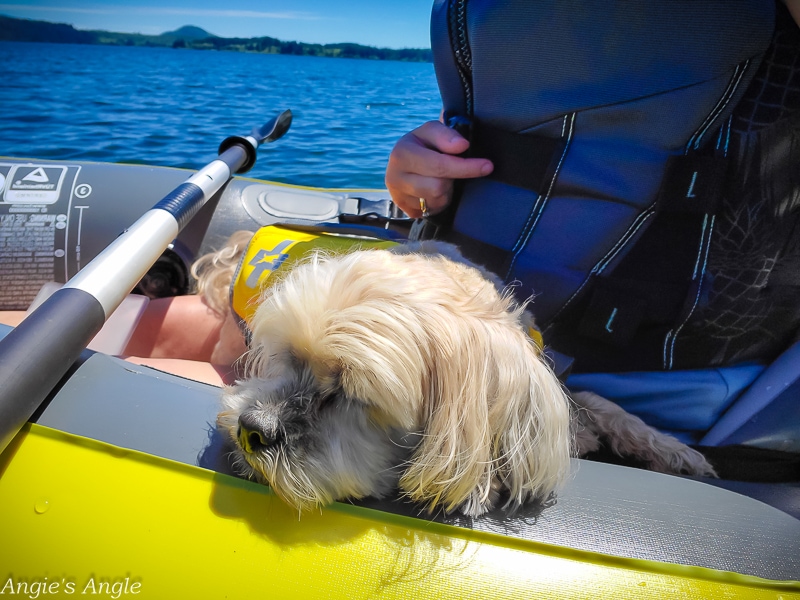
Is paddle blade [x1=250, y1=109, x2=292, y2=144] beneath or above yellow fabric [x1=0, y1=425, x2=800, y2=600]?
above

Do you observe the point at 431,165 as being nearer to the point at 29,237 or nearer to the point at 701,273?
the point at 701,273

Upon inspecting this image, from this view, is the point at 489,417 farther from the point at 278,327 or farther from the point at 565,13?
the point at 565,13

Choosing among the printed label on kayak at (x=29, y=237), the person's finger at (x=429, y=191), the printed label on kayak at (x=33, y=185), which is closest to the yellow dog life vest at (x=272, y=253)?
the person's finger at (x=429, y=191)

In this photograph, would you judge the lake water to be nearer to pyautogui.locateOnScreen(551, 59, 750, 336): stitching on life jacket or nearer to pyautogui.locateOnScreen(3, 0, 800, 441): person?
pyautogui.locateOnScreen(3, 0, 800, 441): person

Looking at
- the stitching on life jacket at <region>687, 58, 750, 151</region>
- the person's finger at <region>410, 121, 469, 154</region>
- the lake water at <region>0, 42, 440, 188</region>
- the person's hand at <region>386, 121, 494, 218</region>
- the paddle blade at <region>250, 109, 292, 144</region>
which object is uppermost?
the stitching on life jacket at <region>687, 58, 750, 151</region>

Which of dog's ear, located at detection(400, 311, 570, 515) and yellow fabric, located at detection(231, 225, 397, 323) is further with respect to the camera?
yellow fabric, located at detection(231, 225, 397, 323)

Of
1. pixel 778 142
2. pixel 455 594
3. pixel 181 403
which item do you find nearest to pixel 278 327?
pixel 181 403

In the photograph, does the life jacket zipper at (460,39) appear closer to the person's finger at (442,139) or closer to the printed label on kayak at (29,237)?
the person's finger at (442,139)

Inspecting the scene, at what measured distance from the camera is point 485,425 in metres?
1.12

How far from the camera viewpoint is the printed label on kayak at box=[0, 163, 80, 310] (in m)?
2.36

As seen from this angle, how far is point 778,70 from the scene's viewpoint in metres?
1.27

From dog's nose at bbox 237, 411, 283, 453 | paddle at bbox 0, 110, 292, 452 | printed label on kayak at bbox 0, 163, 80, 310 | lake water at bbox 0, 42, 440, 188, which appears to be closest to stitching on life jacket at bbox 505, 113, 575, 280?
dog's nose at bbox 237, 411, 283, 453

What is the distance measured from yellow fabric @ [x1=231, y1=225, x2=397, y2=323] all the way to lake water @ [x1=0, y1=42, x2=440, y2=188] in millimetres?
3946

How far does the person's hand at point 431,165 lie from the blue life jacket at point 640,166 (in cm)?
8
